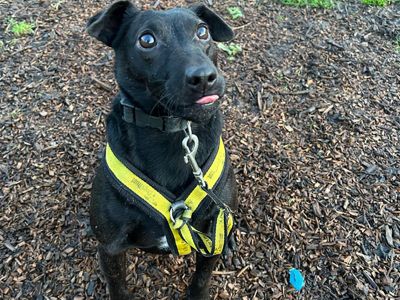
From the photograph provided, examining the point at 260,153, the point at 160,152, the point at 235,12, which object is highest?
the point at 160,152

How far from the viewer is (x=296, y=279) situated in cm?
338

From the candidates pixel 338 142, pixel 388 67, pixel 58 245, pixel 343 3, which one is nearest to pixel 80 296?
pixel 58 245

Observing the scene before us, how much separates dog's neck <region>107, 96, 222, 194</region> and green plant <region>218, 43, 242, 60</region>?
2419mm

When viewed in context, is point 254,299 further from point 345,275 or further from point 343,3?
point 343,3

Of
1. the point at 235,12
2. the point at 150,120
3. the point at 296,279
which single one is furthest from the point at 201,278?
the point at 235,12

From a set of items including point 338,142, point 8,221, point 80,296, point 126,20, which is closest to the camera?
point 126,20

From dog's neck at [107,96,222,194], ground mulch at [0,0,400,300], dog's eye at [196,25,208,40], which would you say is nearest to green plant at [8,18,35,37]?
ground mulch at [0,0,400,300]

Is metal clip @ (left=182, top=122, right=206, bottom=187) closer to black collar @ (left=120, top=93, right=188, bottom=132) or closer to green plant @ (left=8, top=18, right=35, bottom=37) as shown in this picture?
black collar @ (left=120, top=93, right=188, bottom=132)

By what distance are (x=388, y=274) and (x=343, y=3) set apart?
3.59 meters

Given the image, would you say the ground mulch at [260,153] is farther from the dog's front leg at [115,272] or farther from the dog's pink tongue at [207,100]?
the dog's pink tongue at [207,100]

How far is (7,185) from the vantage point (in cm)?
380

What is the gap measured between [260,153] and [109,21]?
1.95 meters

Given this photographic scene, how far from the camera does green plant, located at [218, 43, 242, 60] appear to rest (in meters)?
4.89

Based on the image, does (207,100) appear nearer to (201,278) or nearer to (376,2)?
(201,278)
